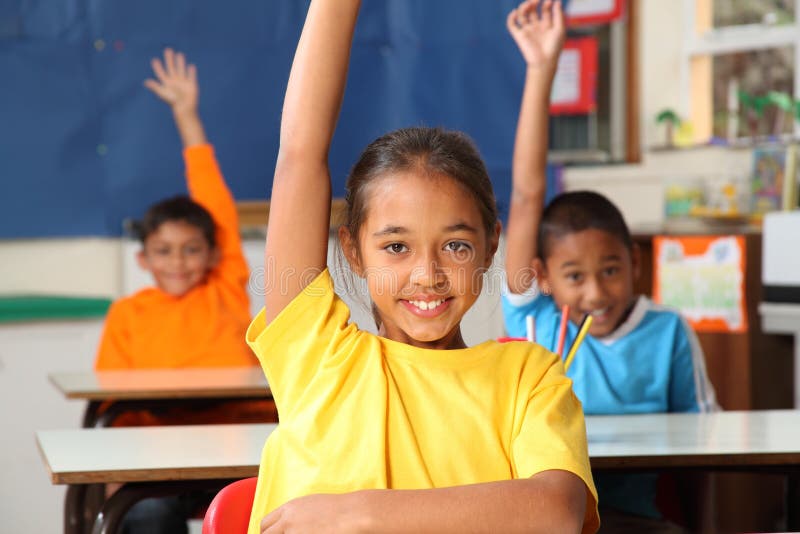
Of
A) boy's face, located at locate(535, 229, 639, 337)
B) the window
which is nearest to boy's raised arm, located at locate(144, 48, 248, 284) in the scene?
boy's face, located at locate(535, 229, 639, 337)

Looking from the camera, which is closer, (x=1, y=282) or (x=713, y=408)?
(x=713, y=408)

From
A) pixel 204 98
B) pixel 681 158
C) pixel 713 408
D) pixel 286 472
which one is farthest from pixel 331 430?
pixel 681 158

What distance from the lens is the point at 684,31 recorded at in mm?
3961

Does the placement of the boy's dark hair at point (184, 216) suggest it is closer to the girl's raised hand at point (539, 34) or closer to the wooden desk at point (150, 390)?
the wooden desk at point (150, 390)

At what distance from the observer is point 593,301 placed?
6.14 ft

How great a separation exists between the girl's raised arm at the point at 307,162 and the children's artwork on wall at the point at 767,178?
9.32ft

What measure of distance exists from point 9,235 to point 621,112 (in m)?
2.34

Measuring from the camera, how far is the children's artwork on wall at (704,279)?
330cm

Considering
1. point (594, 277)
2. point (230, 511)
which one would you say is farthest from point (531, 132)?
point (230, 511)

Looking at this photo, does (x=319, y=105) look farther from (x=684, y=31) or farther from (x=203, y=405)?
(x=684, y=31)

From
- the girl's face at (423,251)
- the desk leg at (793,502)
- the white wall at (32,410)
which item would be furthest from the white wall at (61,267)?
the girl's face at (423,251)

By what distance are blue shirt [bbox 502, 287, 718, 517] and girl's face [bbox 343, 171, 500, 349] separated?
80 cm

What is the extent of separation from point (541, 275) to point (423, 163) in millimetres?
958

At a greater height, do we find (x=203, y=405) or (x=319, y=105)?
(x=319, y=105)
